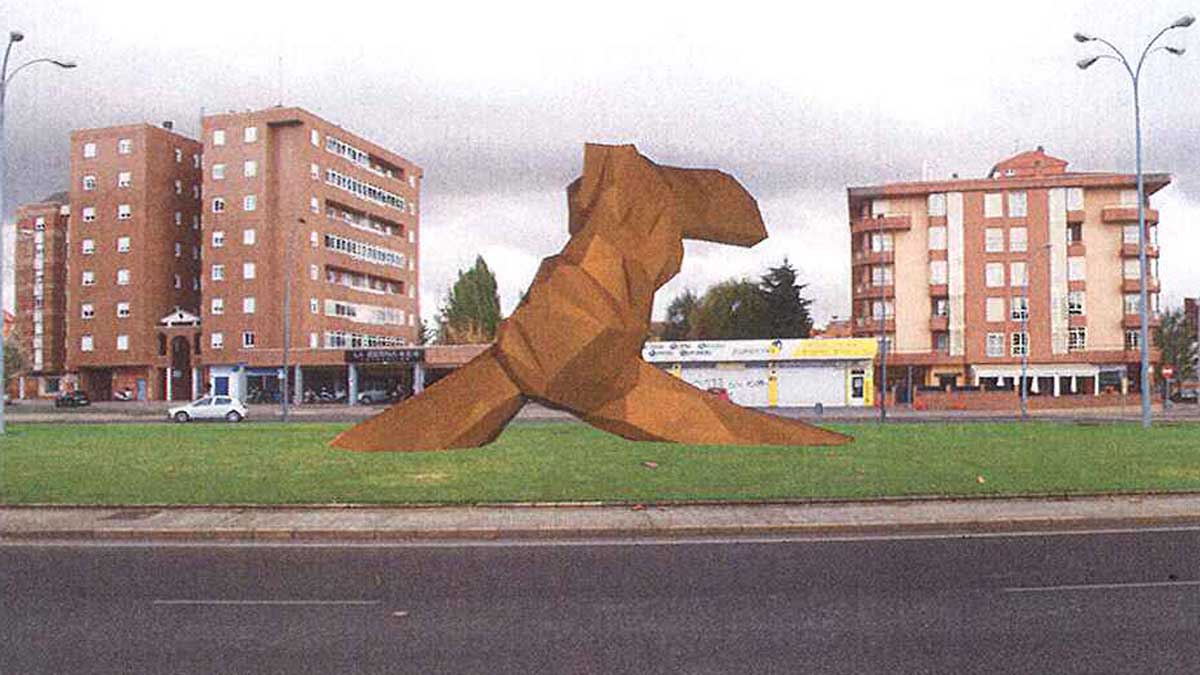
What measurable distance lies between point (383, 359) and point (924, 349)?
4004cm

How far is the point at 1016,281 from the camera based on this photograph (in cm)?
7294

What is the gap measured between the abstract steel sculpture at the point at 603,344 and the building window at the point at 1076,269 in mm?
57253

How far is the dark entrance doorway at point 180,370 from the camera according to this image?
80.9m

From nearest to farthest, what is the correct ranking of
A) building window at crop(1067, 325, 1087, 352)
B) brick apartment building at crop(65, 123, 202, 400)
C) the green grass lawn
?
the green grass lawn → building window at crop(1067, 325, 1087, 352) → brick apartment building at crop(65, 123, 202, 400)

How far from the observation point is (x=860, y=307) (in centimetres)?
7775

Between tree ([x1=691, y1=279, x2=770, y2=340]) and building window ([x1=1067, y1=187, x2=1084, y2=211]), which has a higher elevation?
building window ([x1=1067, y1=187, x2=1084, y2=211])

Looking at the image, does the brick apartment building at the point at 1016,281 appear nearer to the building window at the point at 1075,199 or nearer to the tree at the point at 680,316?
the building window at the point at 1075,199

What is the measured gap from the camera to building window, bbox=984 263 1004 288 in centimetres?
7369

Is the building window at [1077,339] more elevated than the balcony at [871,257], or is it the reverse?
the balcony at [871,257]

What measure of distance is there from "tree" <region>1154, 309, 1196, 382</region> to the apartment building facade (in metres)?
68.2

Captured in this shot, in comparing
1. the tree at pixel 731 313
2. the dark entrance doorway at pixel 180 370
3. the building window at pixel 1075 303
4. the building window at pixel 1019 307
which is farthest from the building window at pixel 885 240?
the dark entrance doorway at pixel 180 370

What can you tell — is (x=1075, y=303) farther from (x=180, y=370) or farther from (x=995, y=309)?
(x=180, y=370)

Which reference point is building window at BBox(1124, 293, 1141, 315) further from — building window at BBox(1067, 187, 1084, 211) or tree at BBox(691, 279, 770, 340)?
tree at BBox(691, 279, 770, 340)

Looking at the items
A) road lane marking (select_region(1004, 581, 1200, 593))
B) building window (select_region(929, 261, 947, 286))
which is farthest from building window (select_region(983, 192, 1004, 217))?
road lane marking (select_region(1004, 581, 1200, 593))
